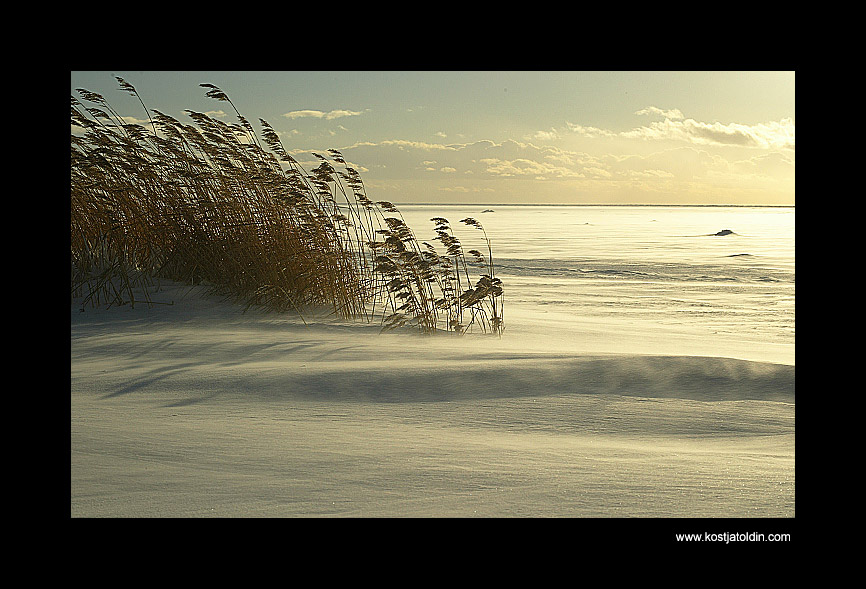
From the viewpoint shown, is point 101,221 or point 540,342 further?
point 101,221

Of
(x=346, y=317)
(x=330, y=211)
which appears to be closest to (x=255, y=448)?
(x=346, y=317)

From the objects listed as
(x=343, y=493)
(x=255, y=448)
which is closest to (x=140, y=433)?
(x=255, y=448)

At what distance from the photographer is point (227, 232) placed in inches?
192

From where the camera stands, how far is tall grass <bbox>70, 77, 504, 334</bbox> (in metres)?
4.60

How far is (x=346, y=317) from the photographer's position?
4.52 meters

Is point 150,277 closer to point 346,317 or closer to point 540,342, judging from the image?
point 346,317

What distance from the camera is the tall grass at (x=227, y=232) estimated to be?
15.1 ft
